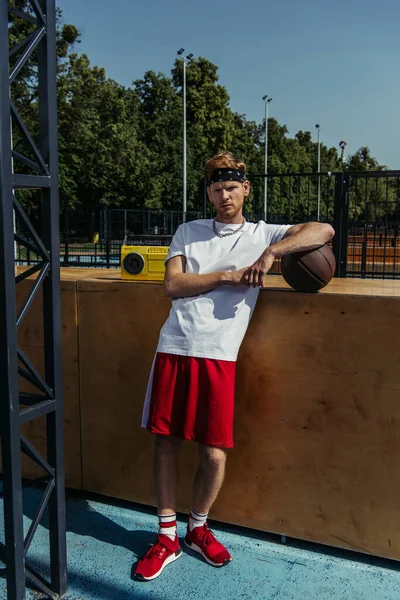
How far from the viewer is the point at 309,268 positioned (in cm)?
301

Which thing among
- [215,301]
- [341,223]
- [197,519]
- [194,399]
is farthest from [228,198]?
[341,223]

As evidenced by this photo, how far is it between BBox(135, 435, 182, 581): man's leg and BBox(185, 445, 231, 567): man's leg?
0.39 feet

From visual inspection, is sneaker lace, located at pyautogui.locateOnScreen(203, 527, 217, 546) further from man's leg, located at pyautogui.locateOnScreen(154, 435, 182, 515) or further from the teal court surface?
man's leg, located at pyautogui.locateOnScreen(154, 435, 182, 515)

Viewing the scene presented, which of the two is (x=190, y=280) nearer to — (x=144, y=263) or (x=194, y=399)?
(x=194, y=399)

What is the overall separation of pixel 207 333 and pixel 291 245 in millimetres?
629

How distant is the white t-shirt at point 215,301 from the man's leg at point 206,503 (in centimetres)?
56

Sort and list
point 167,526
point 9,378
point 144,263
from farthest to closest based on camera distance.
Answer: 1. point 144,263
2. point 167,526
3. point 9,378

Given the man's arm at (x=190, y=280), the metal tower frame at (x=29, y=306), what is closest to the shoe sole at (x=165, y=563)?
the metal tower frame at (x=29, y=306)

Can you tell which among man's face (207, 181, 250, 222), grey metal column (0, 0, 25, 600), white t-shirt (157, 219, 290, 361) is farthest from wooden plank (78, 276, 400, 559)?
grey metal column (0, 0, 25, 600)

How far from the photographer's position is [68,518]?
12.2 feet

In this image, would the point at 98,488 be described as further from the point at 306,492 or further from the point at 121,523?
the point at 306,492

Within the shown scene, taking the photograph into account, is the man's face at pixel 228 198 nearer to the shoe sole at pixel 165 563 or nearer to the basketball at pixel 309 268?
the basketball at pixel 309 268

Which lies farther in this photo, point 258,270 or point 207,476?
point 207,476

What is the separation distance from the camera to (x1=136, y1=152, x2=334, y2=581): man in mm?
2969
